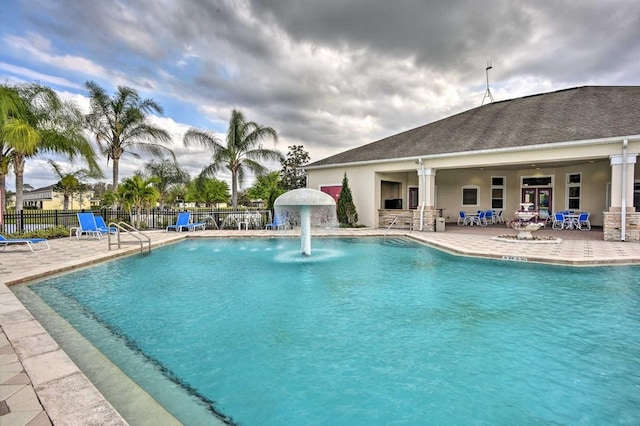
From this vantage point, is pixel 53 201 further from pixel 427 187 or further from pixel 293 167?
pixel 427 187

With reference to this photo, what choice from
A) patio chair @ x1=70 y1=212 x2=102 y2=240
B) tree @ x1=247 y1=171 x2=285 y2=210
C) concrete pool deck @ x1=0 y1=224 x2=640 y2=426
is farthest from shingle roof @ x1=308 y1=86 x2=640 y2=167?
patio chair @ x1=70 y1=212 x2=102 y2=240

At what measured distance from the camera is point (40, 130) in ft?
46.1

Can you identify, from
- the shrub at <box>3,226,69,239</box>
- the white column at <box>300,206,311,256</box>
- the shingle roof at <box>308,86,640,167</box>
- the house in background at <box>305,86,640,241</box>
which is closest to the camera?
the white column at <box>300,206,311,256</box>

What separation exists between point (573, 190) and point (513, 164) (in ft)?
Result: 20.3

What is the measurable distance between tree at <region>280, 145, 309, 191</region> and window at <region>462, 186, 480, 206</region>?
615 inches

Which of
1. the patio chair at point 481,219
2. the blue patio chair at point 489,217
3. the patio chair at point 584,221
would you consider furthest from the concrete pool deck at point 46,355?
the blue patio chair at point 489,217

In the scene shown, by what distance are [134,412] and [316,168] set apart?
18.0 metres

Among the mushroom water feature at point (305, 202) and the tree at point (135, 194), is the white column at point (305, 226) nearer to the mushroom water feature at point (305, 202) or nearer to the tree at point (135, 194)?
the mushroom water feature at point (305, 202)

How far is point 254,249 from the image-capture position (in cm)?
1152

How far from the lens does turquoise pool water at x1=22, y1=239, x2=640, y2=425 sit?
2.75 metres

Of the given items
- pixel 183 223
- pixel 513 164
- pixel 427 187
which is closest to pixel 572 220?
pixel 513 164

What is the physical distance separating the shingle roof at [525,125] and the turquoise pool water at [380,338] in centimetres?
744

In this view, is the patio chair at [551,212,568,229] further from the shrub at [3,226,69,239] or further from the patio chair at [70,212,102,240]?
the shrub at [3,226,69,239]

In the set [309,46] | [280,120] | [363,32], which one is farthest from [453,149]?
[280,120]
